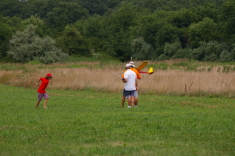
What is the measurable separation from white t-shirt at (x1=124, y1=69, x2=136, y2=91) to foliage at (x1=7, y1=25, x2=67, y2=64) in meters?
45.8

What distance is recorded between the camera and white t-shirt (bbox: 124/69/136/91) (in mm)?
16062

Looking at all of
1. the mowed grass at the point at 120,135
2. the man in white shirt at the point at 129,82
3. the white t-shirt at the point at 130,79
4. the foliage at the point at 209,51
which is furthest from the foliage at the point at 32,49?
the mowed grass at the point at 120,135

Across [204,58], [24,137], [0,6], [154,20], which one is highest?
[0,6]

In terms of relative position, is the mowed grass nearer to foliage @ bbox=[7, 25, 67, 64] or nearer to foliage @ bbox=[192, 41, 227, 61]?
foliage @ bbox=[7, 25, 67, 64]

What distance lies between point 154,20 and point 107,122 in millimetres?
75257

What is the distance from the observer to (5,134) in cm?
1026

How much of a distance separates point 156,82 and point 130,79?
10.8m

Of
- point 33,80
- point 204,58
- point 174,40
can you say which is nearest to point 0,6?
point 174,40

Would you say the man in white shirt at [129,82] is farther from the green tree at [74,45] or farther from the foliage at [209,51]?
the green tree at [74,45]

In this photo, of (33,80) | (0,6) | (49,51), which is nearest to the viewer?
(33,80)

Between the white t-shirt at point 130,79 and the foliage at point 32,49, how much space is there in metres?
45.8

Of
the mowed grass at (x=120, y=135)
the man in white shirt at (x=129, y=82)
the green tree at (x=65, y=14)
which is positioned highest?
the green tree at (x=65, y=14)

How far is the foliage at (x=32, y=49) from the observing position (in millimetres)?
62781

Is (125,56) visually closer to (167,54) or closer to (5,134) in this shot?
(167,54)
